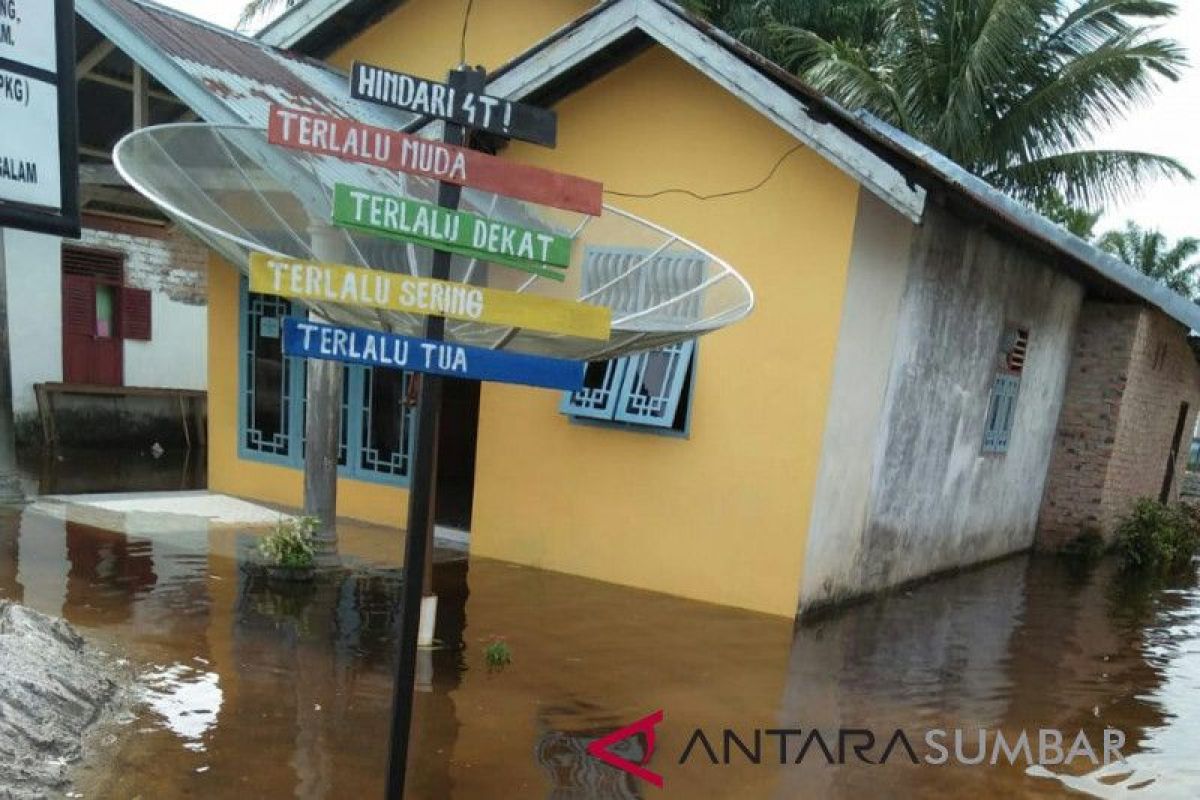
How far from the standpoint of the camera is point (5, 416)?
756 centimetres

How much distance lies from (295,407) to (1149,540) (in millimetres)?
10099

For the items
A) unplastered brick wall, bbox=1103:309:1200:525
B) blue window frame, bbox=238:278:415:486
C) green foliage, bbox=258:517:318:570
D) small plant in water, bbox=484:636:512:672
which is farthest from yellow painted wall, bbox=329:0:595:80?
unplastered brick wall, bbox=1103:309:1200:525

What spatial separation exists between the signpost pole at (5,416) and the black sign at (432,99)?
606 centimetres

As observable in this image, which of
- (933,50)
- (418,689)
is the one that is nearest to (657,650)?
(418,689)

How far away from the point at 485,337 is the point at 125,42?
15.5 ft

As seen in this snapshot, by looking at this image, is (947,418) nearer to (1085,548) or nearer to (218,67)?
(1085,548)

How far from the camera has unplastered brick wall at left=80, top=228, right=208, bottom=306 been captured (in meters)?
12.9

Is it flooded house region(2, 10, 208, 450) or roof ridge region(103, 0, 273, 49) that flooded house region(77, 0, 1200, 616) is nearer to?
roof ridge region(103, 0, 273, 49)

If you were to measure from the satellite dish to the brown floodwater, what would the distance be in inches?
75.2

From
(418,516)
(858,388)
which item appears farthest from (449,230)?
(858,388)

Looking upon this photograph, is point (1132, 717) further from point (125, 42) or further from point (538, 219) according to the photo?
point (125, 42)

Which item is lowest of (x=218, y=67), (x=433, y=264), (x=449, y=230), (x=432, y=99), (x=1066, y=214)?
(x=433, y=264)

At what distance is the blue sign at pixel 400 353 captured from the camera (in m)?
2.65

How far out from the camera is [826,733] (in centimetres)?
481
